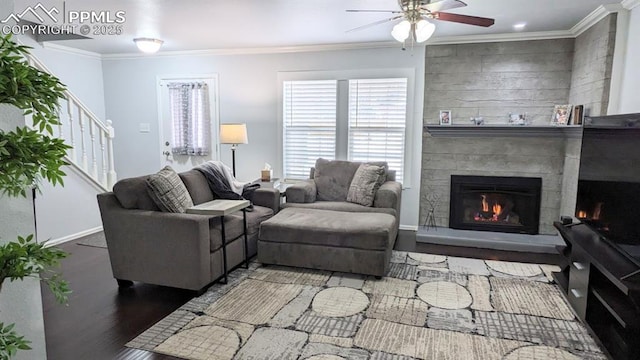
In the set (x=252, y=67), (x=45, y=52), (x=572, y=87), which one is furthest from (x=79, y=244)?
(x=572, y=87)

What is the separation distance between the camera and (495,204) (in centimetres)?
497

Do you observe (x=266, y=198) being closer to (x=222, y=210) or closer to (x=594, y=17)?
(x=222, y=210)

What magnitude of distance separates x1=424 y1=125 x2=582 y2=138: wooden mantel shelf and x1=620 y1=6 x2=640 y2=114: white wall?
0.68m

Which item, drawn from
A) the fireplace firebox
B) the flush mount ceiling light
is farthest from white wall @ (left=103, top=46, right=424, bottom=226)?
the flush mount ceiling light

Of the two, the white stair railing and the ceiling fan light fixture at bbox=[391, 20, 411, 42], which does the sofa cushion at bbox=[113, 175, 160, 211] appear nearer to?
the white stair railing

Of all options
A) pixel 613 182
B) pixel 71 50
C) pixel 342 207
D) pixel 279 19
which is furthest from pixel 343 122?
pixel 71 50

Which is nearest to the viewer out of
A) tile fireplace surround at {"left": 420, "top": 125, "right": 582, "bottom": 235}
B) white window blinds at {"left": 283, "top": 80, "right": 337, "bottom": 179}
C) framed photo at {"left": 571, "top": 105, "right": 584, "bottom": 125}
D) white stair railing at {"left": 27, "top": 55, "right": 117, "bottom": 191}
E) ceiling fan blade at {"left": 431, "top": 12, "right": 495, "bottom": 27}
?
ceiling fan blade at {"left": 431, "top": 12, "right": 495, "bottom": 27}

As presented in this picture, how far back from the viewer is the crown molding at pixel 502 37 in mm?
4527

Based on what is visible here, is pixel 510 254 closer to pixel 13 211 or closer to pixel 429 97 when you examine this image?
pixel 429 97

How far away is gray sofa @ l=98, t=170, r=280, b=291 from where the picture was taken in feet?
10.0

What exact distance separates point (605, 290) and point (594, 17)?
279 centimetres

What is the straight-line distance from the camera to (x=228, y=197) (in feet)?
13.1

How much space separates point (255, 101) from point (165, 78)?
1.52 meters

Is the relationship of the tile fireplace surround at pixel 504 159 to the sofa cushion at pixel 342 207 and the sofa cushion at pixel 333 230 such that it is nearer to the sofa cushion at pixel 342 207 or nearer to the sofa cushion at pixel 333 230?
the sofa cushion at pixel 342 207
